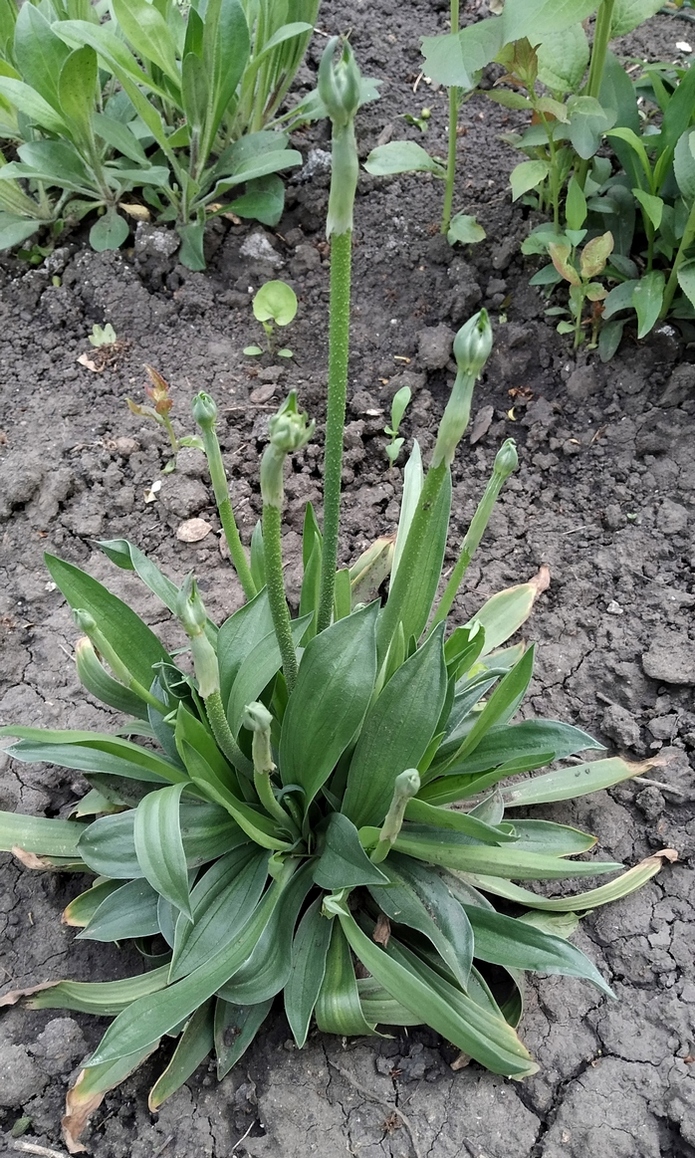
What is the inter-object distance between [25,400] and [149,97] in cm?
136

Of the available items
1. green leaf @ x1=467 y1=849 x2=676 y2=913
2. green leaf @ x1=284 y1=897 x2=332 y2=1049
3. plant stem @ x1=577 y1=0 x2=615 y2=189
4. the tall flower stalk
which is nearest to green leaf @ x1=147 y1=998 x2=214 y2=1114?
green leaf @ x1=284 y1=897 x2=332 y2=1049

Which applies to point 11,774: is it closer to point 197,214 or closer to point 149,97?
point 197,214

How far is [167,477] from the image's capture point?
8.96 feet

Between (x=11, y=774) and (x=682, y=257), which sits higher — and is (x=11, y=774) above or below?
below

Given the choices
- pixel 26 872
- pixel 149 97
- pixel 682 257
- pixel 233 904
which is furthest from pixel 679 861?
pixel 149 97

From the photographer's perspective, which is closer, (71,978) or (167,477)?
(71,978)

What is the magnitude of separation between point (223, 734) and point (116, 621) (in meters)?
0.42

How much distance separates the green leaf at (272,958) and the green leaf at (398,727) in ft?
0.77

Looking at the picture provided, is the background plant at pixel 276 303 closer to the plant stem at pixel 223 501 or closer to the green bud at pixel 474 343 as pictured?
the plant stem at pixel 223 501

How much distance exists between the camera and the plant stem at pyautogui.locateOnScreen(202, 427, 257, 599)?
1.53 meters

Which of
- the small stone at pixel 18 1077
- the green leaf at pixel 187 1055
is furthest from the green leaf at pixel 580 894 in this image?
the small stone at pixel 18 1077

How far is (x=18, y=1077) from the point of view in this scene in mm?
1670

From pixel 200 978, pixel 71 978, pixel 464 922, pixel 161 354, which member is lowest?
pixel 71 978

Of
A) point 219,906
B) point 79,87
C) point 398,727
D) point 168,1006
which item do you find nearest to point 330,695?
point 398,727
